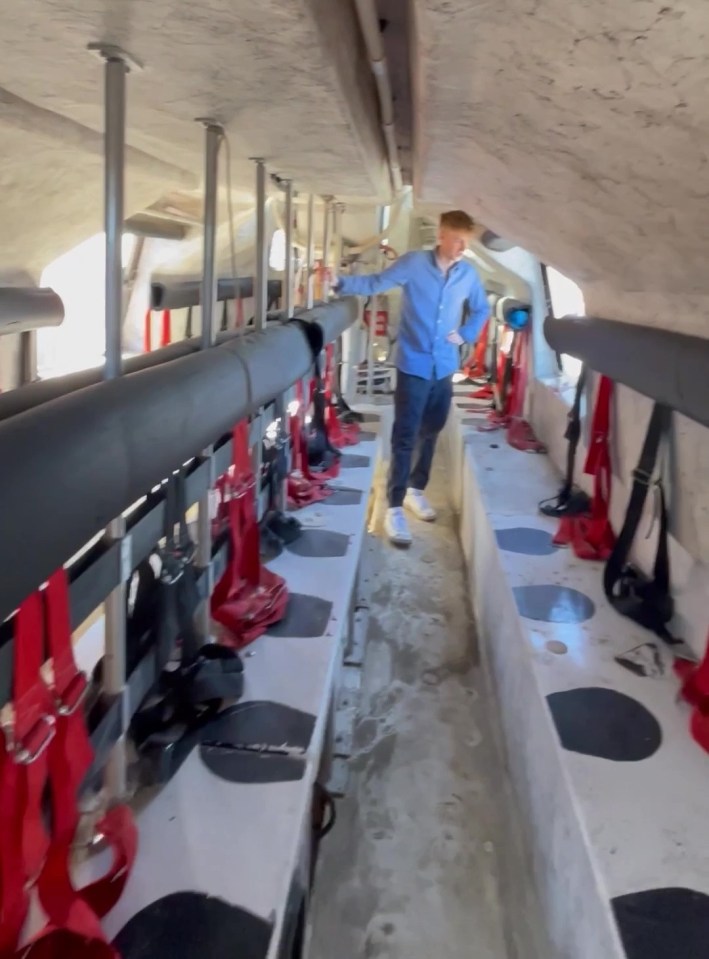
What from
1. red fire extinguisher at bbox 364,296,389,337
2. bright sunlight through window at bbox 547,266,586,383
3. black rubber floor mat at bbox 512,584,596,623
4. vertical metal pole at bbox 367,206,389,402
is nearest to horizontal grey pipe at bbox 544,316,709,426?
black rubber floor mat at bbox 512,584,596,623

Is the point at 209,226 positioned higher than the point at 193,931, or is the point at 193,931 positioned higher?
the point at 209,226

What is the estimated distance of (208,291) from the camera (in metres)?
1.77

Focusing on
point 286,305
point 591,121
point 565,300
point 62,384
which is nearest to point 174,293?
point 286,305

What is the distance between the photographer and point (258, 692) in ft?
5.57

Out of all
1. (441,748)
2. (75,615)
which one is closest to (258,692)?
(75,615)

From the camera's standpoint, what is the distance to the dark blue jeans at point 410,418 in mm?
3596

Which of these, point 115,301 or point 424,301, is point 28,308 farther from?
point 424,301

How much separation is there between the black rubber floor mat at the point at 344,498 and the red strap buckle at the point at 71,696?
6.92ft

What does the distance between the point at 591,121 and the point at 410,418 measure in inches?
96.7

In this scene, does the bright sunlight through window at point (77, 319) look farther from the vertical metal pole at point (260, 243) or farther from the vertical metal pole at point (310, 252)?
the vertical metal pole at point (260, 243)

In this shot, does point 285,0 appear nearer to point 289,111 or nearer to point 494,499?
point 289,111

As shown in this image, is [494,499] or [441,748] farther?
[494,499]

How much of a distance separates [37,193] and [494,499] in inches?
78.4

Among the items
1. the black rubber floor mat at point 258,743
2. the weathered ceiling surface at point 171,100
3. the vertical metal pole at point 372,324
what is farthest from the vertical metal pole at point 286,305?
the vertical metal pole at point 372,324
